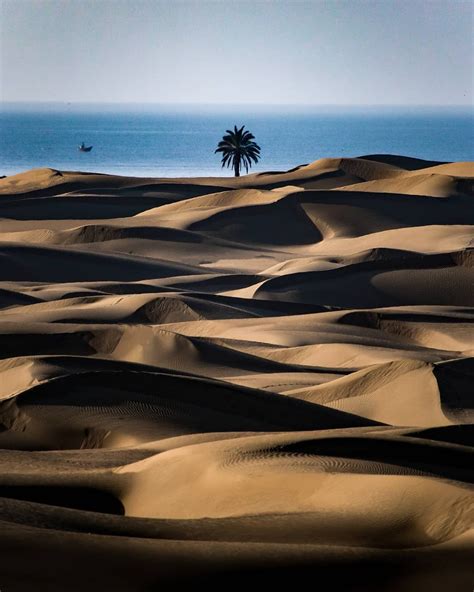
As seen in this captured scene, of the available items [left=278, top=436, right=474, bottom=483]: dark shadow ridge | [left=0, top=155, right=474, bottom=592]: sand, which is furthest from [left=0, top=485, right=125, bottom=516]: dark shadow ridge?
[left=278, top=436, right=474, bottom=483]: dark shadow ridge

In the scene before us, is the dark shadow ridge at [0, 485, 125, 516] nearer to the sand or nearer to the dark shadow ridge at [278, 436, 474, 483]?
the sand

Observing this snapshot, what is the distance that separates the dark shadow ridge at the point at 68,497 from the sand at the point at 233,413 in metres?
0.01

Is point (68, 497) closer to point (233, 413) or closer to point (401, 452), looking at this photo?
point (401, 452)

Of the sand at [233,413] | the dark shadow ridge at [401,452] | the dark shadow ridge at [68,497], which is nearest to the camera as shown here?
the sand at [233,413]

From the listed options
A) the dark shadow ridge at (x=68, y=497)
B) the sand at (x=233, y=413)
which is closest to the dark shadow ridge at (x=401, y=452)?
the sand at (x=233, y=413)

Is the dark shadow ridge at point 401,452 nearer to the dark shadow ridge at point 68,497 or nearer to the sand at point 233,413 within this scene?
the sand at point 233,413

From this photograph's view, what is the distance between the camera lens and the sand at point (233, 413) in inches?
191

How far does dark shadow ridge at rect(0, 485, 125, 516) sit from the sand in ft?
0.05

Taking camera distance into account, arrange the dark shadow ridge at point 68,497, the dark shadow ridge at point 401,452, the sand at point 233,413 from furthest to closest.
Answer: the dark shadow ridge at point 401,452, the dark shadow ridge at point 68,497, the sand at point 233,413

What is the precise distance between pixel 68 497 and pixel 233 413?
3.13 metres

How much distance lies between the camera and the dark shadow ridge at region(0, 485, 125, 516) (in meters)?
6.33

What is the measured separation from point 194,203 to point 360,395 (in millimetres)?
21087

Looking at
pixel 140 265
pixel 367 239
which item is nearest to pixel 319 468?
pixel 140 265

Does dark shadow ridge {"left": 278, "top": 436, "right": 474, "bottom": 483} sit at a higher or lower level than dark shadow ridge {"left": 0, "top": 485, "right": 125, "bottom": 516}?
higher
